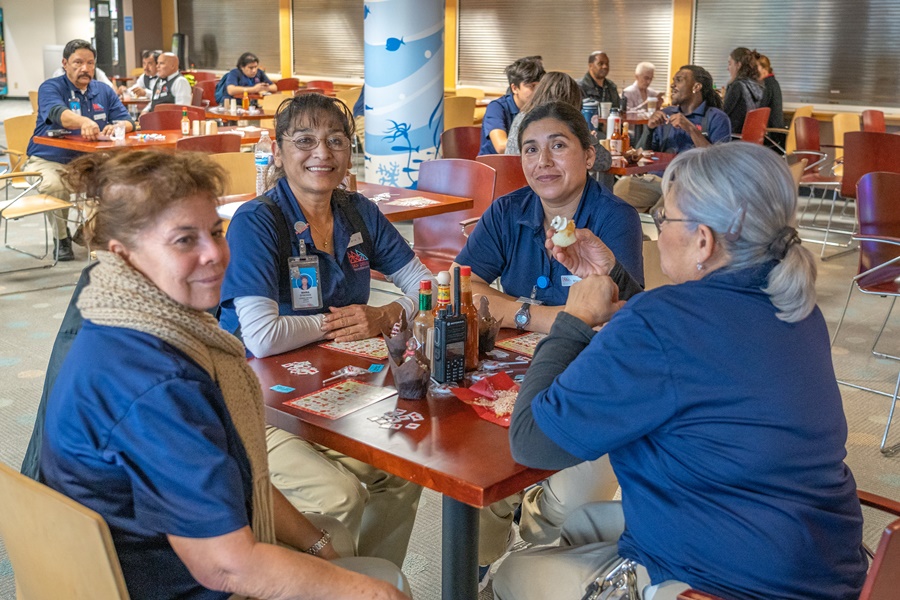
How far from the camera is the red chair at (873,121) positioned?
8.36 meters

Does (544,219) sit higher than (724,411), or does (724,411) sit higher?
(544,219)

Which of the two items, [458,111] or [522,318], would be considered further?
[458,111]

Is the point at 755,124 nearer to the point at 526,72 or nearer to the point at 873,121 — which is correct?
the point at 873,121

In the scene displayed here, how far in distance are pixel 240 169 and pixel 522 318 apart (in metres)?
2.72

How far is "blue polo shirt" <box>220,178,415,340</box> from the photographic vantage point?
8.00 feet

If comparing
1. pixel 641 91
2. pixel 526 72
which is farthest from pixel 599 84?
pixel 526 72

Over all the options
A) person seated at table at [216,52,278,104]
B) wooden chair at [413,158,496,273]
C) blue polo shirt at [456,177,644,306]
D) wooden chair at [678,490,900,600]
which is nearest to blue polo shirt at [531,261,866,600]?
wooden chair at [678,490,900,600]

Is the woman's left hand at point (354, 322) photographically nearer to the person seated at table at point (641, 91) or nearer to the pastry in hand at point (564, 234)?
the pastry in hand at point (564, 234)

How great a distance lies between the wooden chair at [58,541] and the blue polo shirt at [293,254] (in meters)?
1.09

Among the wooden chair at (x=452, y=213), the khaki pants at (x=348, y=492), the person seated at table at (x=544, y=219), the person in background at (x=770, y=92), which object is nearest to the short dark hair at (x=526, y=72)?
the wooden chair at (x=452, y=213)

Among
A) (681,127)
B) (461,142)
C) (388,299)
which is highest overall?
(681,127)

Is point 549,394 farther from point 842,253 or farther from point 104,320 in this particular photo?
point 842,253

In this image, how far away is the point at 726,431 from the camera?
1.50 metres

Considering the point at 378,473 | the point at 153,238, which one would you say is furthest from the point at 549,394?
the point at 378,473
